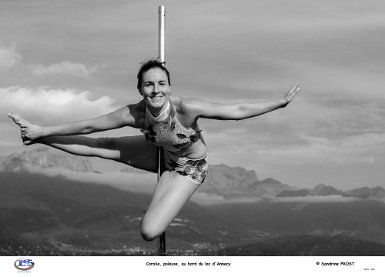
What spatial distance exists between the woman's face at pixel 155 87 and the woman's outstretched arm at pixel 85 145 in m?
2.15

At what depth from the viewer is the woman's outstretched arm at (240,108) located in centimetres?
1124

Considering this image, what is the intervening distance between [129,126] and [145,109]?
442 millimetres

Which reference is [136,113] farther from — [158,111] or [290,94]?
[290,94]

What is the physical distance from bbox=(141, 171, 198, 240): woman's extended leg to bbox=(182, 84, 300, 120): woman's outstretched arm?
163 cm

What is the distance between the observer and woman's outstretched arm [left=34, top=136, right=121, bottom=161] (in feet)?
41.2

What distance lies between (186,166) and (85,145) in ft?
6.90
